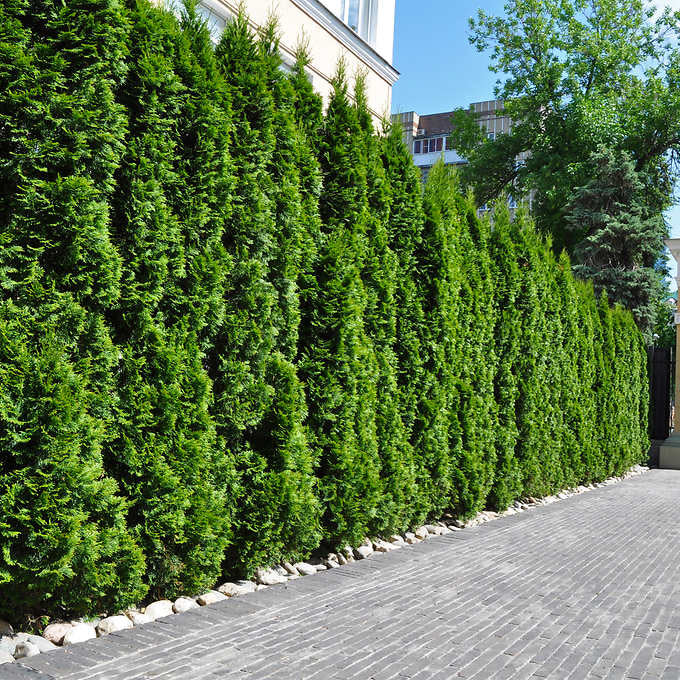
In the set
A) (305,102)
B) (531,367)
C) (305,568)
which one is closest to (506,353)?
(531,367)

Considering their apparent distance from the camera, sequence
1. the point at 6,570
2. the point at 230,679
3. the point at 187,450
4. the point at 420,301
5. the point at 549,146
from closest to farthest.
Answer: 1. the point at 230,679
2. the point at 6,570
3. the point at 187,450
4. the point at 420,301
5. the point at 549,146

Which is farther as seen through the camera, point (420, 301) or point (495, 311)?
point (495, 311)

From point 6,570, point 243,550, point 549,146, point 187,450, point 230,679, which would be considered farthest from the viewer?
point 549,146

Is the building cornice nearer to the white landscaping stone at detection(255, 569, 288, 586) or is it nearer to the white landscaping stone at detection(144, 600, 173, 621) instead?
the white landscaping stone at detection(255, 569, 288, 586)

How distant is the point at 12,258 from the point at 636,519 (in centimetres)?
902

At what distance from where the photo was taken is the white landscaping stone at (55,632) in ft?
12.6

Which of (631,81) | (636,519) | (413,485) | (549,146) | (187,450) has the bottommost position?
(636,519)

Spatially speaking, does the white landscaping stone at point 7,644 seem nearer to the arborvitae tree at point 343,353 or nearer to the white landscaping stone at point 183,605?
the white landscaping stone at point 183,605

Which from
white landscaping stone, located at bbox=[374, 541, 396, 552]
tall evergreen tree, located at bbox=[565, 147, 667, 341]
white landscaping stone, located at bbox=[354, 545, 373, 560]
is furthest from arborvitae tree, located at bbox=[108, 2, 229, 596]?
tall evergreen tree, located at bbox=[565, 147, 667, 341]

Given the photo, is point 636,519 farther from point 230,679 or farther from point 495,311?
point 230,679

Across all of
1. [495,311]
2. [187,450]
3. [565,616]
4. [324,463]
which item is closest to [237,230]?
[187,450]

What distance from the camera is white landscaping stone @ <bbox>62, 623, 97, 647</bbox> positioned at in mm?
3805

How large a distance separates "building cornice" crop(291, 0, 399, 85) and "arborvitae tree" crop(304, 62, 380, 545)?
275 inches

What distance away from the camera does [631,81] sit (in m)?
28.2
